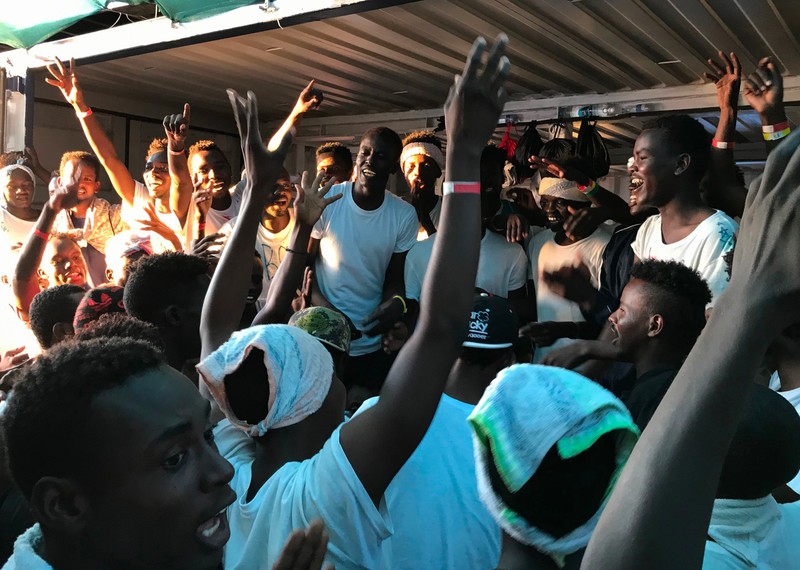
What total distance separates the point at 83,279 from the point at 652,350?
3.61 metres

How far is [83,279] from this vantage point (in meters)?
4.81

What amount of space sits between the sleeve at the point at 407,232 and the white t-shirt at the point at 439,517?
2699mm

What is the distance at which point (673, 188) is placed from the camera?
3.52 meters

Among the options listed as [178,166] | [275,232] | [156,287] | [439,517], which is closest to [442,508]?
[439,517]

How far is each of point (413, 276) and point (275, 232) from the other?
3.83ft

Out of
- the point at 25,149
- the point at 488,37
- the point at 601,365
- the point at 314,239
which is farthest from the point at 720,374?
the point at 25,149

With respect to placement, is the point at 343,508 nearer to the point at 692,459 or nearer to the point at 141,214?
the point at 692,459

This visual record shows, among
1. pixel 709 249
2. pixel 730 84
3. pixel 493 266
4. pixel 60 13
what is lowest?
pixel 493 266

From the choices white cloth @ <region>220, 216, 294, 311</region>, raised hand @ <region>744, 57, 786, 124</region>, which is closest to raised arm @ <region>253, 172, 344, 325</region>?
white cloth @ <region>220, 216, 294, 311</region>

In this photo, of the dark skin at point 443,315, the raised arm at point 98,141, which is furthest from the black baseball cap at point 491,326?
the raised arm at point 98,141

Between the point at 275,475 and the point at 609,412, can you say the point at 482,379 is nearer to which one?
the point at 275,475

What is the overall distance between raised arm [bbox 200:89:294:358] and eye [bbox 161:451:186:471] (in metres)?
0.97

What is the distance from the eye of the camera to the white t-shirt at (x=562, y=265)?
4.05 m

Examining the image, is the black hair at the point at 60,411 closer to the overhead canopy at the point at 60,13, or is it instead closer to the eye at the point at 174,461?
the eye at the point at 174,461
